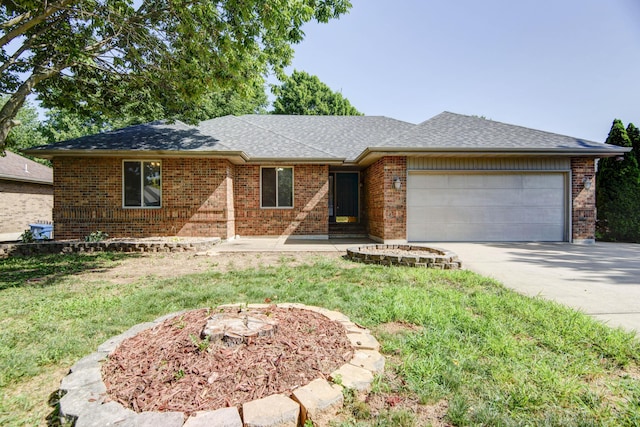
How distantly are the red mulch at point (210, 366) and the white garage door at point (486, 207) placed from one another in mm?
8509

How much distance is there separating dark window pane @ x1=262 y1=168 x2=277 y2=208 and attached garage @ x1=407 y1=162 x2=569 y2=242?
193 inches

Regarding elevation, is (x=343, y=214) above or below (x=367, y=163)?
below

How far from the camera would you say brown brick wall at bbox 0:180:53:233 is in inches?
587

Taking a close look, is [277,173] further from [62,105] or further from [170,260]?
[62,105]

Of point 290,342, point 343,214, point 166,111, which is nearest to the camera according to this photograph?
point 290,342

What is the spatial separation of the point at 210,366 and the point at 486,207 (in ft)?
34.8

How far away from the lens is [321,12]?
729 centimetres

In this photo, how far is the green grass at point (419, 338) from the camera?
1889 mm

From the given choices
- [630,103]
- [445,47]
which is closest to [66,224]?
[445,47]

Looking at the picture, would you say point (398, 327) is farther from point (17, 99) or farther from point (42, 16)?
point (17, 99)

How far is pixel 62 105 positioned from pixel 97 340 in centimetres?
891

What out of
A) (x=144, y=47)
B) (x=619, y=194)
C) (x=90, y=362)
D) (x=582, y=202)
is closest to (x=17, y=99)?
(x=144, y=47)

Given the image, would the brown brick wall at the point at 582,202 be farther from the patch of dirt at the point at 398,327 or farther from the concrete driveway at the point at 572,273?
the patch of dirt at the point at 398,327

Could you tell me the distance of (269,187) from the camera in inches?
450
